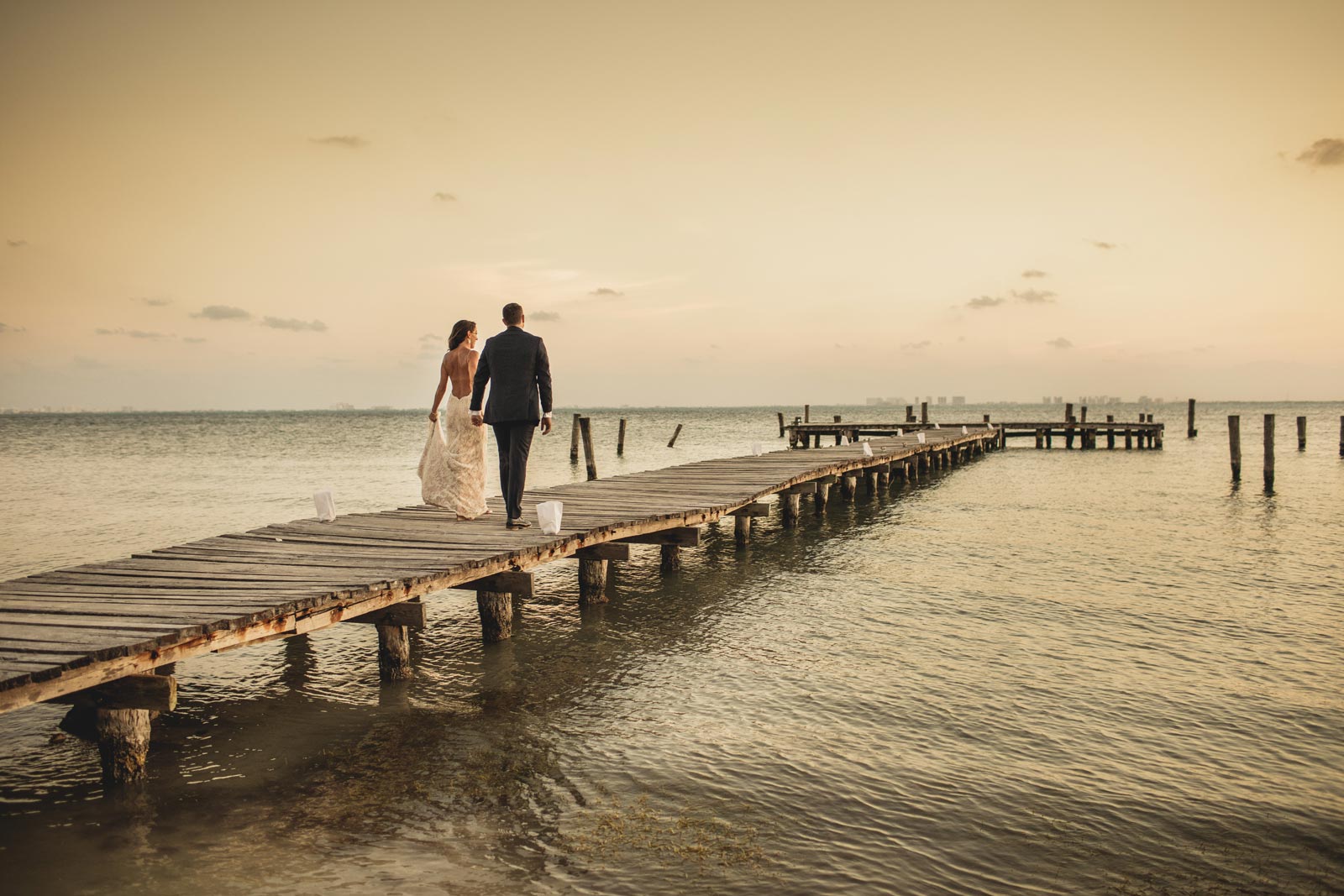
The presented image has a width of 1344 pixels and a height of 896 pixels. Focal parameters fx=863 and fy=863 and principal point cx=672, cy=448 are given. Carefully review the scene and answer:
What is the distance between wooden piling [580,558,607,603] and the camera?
1013 centimetres

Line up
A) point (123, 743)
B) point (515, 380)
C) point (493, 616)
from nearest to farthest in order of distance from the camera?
1. point (123, 743)
2. point (515, 380)
3. point (493, 616)

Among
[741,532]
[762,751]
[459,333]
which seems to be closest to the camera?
[762,751]

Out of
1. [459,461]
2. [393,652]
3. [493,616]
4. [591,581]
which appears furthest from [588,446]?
[393,652]

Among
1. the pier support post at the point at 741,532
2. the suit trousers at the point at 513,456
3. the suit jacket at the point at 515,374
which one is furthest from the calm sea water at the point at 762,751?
the suit jacket at the point at 515,374

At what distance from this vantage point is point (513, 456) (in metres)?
8.38

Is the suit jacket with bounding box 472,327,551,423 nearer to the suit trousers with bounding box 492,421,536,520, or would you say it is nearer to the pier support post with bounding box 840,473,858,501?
the suit trousers with bounding box 492,421,536,520

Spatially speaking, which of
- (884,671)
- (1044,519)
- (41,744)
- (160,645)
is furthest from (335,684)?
(1044,519)

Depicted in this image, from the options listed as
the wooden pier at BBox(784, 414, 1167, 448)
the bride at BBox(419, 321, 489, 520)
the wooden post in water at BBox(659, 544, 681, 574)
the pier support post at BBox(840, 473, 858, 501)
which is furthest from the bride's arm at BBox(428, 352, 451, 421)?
the wooden pier at BBox(784, 414, 1167, 448)

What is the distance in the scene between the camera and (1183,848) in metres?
4.54

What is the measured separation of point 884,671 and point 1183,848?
316 cm

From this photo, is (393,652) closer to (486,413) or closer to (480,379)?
(486,413)

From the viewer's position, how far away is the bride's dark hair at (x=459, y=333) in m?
9.02

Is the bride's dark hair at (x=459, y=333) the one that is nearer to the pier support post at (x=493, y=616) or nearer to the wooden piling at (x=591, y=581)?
the pier support post at (x=493, y=616)

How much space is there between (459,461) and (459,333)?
4.52 feet
